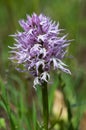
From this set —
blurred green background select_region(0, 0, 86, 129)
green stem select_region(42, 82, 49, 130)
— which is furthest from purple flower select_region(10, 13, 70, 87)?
blurred green background select_region(0, 0, 86, 129)

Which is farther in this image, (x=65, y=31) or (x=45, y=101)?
(x=65, y=31)

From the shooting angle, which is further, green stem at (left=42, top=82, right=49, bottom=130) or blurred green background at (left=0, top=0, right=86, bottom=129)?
blurred green background at (left=0, top=0, right=86, bottom=129)

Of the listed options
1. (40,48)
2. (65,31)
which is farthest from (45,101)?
(65,31)

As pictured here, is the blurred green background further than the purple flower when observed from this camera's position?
Yes

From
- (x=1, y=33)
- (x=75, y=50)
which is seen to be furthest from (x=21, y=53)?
(x=1, y=33)

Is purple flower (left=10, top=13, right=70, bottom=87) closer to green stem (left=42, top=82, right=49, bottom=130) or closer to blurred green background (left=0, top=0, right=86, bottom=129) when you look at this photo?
green stem (left=42, top=82, right=49, bottom=130)

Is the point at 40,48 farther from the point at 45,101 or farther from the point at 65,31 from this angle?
the point at 65,31

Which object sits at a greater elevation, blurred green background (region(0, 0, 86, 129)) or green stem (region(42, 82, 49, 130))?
blurred green background (region(0, 0, 86, 129))
